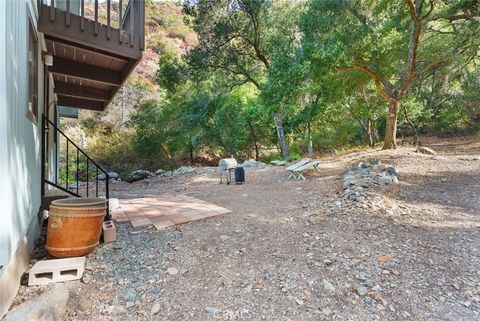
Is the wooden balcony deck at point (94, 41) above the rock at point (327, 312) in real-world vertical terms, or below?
above

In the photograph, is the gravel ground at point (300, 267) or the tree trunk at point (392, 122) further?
the tree trunk at point (392, 122)

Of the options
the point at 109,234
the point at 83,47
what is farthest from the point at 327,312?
the point at 83,47

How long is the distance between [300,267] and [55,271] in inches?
85.6

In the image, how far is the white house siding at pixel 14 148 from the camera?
2.05 m

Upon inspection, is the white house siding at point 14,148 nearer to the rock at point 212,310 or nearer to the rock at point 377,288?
the rock at point 212,310

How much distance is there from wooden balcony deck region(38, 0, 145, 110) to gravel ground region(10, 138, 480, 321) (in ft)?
8.06

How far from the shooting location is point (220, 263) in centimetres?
292

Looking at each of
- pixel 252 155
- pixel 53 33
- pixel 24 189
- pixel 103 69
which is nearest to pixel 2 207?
pixel 24 189

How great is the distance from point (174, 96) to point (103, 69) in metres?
9.03

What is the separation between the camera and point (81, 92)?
22.1 feet

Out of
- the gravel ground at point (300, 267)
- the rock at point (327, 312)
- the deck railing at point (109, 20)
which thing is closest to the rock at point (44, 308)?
the gravel ground at point (300, 267)

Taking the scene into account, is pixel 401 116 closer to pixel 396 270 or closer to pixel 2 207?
pixel 396 270

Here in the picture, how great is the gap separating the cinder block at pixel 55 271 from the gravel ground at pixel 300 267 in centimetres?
9

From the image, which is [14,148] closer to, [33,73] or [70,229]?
[70,229]
